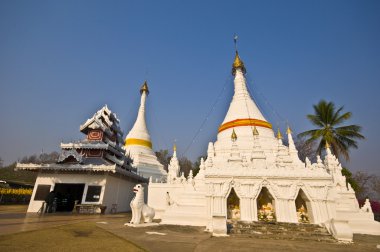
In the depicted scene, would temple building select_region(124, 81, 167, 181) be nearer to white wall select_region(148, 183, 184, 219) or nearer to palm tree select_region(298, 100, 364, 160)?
white wall select_region(148, 183, 184, 219)

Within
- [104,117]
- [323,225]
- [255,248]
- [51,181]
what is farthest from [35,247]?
[104,117]

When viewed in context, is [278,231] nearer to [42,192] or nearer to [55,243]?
[55,243]

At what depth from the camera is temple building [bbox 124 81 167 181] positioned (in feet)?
84.7

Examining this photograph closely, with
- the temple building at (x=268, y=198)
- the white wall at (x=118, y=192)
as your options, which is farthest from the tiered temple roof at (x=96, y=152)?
the temple building at (x=268, y=198)

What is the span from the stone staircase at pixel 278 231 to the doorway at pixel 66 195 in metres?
15.2

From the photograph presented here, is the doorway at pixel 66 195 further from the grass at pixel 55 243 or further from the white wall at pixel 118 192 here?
the grass at pixel 55 243

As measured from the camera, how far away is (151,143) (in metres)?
29.4

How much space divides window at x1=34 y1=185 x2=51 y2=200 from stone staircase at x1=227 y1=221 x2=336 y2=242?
15858 mm

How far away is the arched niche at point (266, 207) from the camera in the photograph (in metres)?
12.6

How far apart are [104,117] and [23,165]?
825 centimetres

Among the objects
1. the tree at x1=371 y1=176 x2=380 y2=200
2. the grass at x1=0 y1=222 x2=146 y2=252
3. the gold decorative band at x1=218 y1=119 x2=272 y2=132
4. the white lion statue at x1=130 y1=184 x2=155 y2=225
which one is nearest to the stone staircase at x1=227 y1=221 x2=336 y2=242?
the white lion statue at x1=130 y1=184 x2=155 y2=225

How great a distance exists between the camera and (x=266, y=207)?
13.4 m

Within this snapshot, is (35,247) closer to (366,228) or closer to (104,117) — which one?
(366,228)

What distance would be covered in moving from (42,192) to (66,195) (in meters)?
2.47
